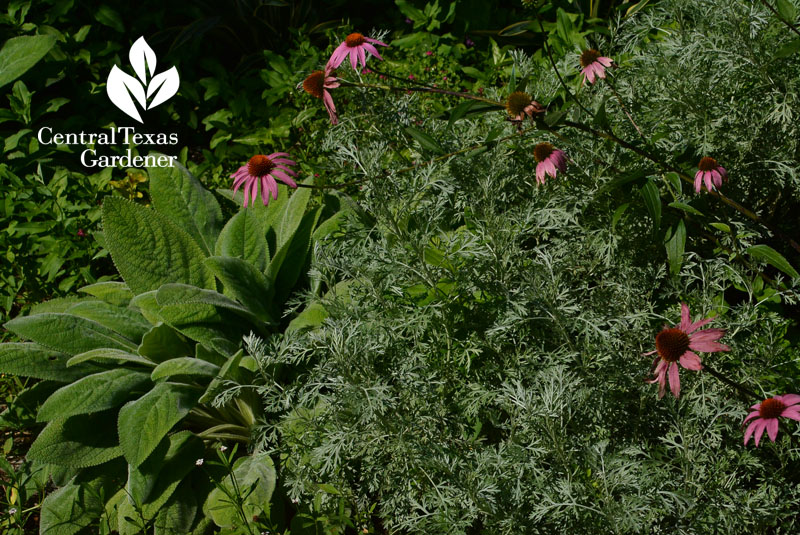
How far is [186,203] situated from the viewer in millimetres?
2814

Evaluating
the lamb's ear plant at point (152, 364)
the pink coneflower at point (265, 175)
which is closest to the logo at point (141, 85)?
the lamb's ear plant at point (152, 364)

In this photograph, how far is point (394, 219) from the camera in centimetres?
190

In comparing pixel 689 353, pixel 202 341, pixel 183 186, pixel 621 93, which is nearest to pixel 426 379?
pixel 689 353

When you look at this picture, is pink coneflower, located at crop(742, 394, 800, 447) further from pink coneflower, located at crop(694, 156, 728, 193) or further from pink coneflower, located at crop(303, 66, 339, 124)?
pink coneflower, located at crop(303, 66, 339, 124)

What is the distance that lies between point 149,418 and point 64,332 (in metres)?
0.49

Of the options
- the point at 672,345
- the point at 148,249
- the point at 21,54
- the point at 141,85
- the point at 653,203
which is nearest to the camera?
the point at 672,345

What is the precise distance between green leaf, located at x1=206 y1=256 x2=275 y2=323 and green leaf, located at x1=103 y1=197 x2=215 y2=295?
254 mm

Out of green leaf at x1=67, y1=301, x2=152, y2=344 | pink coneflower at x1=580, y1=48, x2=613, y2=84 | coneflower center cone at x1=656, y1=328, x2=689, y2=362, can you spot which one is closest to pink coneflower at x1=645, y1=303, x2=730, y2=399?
coneflower center cone at x1=656, y1=328, x2=689, y2=362

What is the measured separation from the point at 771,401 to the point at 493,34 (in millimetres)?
2914

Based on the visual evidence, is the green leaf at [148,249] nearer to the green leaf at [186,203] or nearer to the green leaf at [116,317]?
Result: the green leaf at [116,317]

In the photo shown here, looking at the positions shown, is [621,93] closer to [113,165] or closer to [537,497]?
[537,497]

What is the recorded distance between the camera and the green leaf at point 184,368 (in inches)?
85.7

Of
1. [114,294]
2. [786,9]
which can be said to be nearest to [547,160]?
[786,9]

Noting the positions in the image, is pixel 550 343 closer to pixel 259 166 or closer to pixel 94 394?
pixel 259 166
